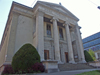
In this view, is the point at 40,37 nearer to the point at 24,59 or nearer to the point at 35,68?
the point at 24,59

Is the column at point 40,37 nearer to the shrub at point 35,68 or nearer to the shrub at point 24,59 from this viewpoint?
the shrub at point 24,59

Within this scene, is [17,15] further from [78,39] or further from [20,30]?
[78,39]

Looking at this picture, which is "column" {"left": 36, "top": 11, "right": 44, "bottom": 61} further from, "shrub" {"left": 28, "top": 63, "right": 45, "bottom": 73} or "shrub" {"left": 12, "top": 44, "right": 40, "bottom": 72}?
"shrub" {"left": 28, "top": 63, "right": 45, "bottom": 73}

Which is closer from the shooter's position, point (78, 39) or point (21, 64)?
point (21, 64)

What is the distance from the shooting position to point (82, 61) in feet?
54.4

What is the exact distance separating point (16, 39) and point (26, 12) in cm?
611

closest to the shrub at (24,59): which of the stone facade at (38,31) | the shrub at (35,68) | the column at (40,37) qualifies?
the shrub at (35,68)

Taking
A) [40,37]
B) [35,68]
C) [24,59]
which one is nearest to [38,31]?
[40,37]

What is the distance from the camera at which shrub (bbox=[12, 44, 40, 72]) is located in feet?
25.1

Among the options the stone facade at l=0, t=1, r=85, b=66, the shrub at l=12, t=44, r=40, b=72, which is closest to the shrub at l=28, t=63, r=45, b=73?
the shrub at l=12, t=44, r=40, b=72

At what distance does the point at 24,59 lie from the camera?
7.97m

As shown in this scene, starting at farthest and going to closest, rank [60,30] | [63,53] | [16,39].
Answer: [60,30]
[63,53]
[16,39]

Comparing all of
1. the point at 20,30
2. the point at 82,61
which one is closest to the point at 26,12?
the point at 20,30

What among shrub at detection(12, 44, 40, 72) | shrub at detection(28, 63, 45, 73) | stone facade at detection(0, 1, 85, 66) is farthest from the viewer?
stone facade at detection(0, 1, 85, 66)
